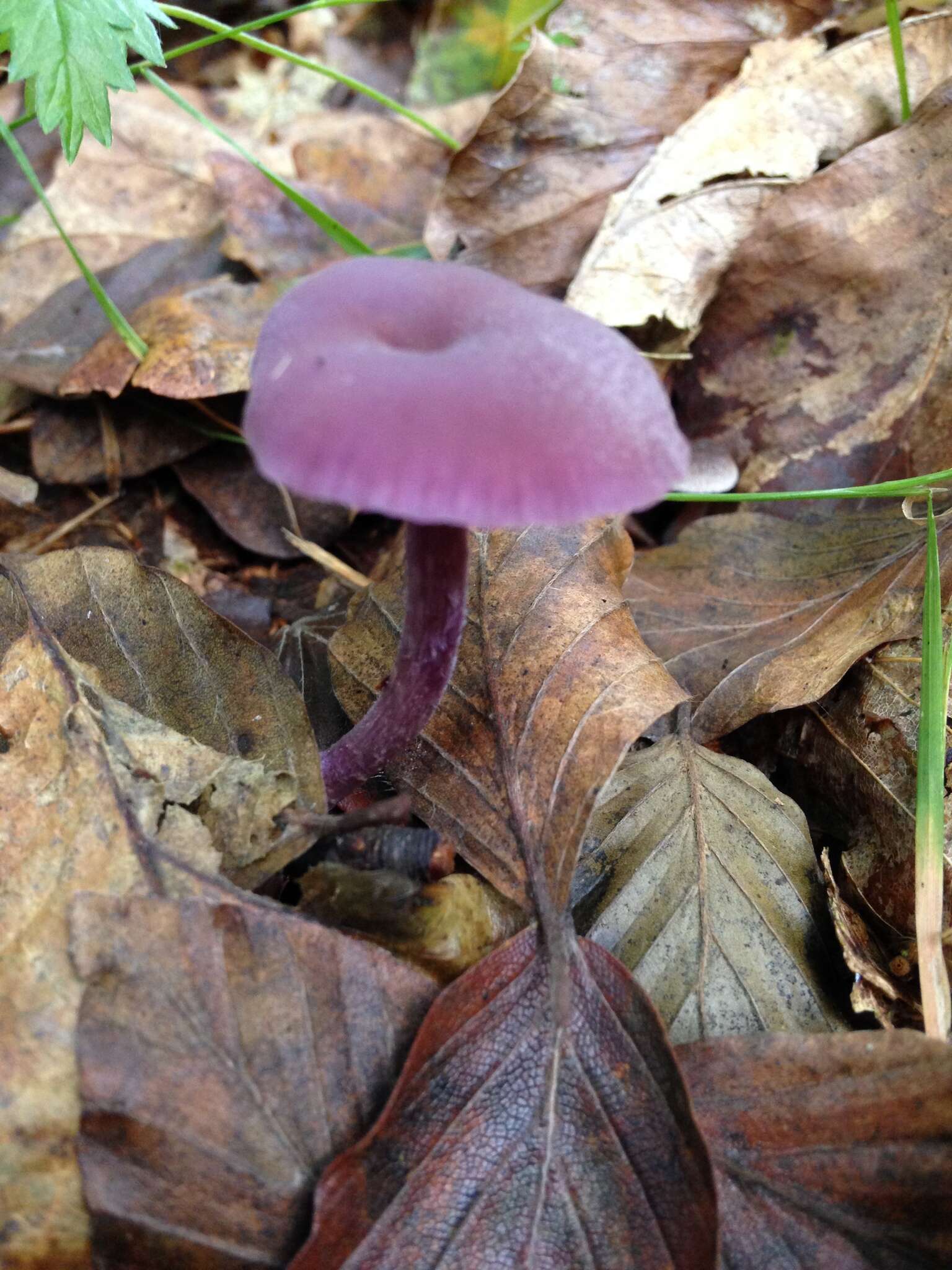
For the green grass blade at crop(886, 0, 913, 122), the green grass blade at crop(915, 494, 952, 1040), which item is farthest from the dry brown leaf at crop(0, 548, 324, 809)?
the green grass blade at crop(886, 0, 913, 122)

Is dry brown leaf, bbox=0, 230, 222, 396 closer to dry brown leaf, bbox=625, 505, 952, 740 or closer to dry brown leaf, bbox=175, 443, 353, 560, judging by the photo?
dry brown leaf, bbox=175, 443, 353, 560

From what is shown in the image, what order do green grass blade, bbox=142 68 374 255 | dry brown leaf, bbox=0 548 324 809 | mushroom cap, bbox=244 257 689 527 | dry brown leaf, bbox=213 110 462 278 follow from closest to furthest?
mushroom cap, bbox=244 257 689 527
dry brown leaf, bbox=0 548 324 809
green grass blade, bbox=142 68 374 255
dry brown leaf, bbox=213 110 462 278

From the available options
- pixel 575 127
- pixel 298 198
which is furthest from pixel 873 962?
pixel 575 127

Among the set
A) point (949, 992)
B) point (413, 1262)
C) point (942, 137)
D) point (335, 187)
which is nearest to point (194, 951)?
point (413, 1262)

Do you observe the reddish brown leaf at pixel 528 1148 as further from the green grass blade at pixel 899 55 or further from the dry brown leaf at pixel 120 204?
the dry brown leaf at pixel 120 204

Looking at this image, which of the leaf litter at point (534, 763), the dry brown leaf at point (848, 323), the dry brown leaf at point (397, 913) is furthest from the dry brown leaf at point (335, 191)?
the dry brown leaf at point (397, 913)
